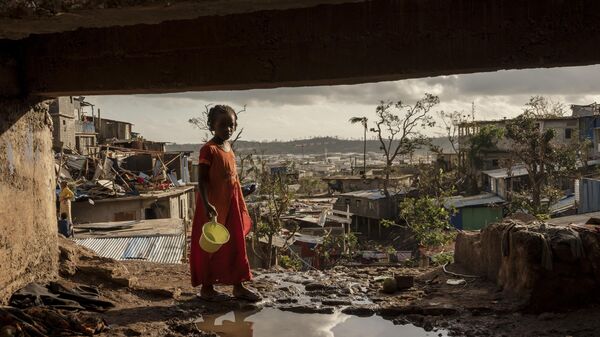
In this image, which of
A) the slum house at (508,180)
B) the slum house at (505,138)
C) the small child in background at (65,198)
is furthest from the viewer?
the slum house at (505,138)

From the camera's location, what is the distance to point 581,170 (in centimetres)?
2469

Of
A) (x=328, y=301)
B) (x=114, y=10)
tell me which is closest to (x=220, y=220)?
(x=328, y=301)

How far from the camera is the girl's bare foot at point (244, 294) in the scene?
4434 millimetres

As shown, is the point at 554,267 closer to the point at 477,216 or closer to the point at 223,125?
the point at 223,125

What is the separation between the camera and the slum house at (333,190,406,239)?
29500mm

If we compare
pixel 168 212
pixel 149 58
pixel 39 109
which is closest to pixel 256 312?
pixel 149 58

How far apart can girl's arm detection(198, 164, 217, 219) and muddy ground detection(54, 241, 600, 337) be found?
2.48 feet

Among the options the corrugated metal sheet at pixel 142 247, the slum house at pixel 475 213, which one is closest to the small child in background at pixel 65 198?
the corrugated metal sheet at pixel 142 247

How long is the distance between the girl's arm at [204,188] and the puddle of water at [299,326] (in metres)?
0.81

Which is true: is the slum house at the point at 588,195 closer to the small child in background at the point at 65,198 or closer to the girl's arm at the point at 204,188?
the small child in background at the point at 65,198

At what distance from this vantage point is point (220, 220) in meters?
4.47

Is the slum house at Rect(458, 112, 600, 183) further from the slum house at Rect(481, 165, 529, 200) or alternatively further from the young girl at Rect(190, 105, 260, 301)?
the young girl at Rect(190, 105, 260, 301)

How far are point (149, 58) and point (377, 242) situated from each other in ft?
83.6

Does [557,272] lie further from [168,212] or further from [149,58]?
[168,212]
